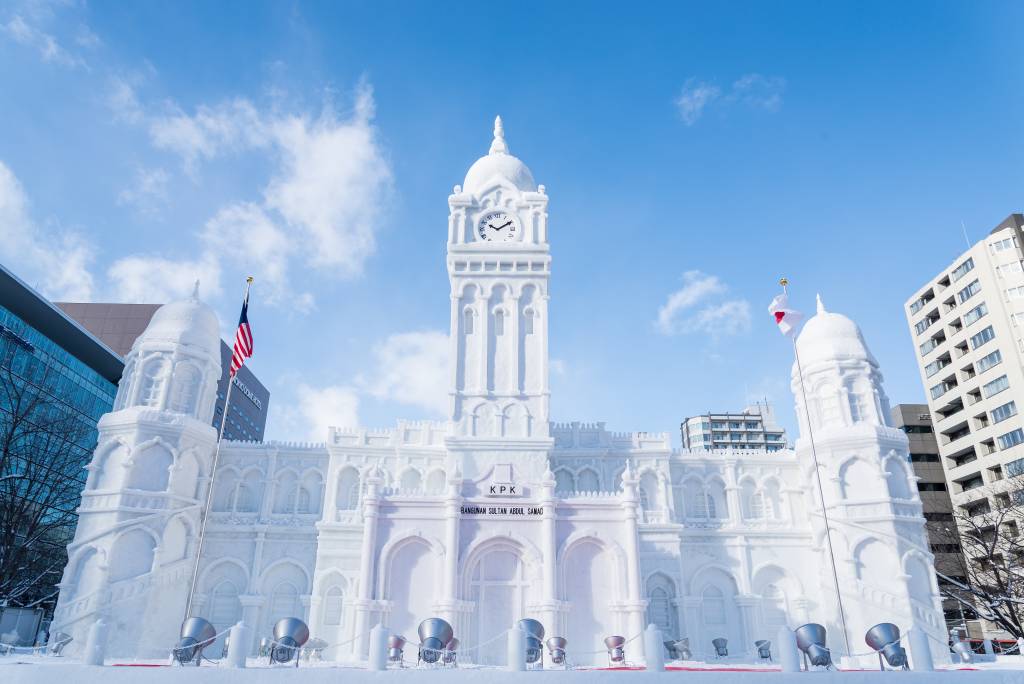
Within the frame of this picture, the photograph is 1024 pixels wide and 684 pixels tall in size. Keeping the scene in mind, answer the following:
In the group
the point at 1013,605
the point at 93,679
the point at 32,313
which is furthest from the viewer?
the point at 32,313

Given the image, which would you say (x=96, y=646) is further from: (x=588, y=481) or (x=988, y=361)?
(x=988, y=361)

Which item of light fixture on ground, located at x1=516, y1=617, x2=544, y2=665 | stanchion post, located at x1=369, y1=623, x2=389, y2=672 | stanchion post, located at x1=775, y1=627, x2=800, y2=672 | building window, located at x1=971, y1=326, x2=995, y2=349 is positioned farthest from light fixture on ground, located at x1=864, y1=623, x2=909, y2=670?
building window, located at x1=971, y1=326, x2=995, y2=349

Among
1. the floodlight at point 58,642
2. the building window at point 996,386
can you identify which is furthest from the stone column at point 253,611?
the building window at point 996,386

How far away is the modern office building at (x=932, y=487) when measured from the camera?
197 ft

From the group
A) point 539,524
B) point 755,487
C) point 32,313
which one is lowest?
point 539,524

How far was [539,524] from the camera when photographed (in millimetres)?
30766

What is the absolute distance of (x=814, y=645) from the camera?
19.0 meters

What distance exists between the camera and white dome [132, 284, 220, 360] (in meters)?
A: 36.2

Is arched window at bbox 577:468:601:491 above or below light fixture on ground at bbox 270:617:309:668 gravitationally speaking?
above

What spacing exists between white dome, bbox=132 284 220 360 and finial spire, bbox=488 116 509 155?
22.5 meters

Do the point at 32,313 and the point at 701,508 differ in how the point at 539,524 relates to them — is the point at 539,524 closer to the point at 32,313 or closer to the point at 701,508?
the point at 701,508

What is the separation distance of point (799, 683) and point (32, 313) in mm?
61490

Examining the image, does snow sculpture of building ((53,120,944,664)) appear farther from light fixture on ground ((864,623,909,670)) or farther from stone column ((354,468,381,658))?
light fixture on ground ((864,623,909,670))

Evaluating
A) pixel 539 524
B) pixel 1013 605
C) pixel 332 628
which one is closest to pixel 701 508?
pixel 539 524
